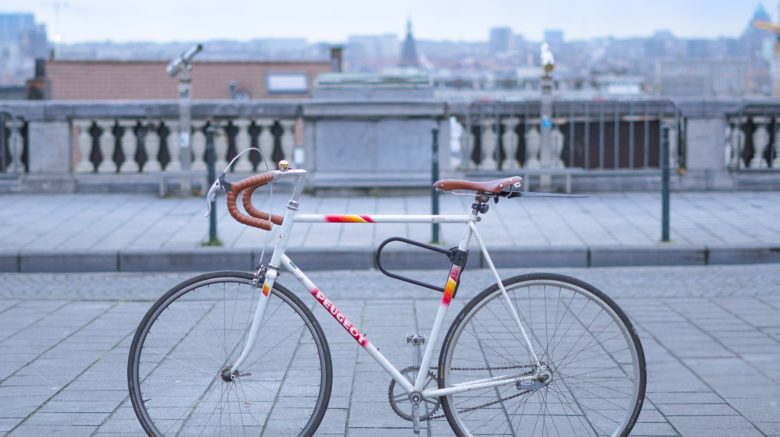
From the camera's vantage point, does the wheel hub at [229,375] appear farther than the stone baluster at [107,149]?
No

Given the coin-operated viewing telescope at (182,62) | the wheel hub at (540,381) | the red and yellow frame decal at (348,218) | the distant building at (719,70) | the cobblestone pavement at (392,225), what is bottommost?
the cobblestone pavement at (392,225)

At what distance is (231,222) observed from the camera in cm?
1214

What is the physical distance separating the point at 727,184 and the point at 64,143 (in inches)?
314

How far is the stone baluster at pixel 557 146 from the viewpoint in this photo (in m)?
14.9

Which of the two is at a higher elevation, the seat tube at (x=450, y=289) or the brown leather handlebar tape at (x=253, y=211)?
the brown leather handlebar tape at (x=253, y=211)

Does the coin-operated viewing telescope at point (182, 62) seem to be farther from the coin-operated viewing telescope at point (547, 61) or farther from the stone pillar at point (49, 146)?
the coin-operated viewing telescope at point (547, 61)

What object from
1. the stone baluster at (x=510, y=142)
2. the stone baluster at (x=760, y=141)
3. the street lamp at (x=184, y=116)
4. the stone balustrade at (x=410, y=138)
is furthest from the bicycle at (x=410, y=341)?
the stone baluster at (x=760, y=141)

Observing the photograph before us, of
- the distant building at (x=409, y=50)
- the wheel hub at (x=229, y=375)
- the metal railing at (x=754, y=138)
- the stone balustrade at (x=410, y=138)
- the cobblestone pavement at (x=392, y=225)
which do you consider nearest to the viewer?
the wheel hub at (x=229, y=375)

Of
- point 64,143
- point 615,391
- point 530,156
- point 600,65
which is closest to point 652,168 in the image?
point 530,156

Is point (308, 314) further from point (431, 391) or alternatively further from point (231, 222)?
point (231, 222)

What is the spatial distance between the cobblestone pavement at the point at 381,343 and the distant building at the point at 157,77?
60.7 m

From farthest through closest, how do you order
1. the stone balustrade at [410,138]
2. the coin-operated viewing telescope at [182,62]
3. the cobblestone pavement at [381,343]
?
1. the coin-operated viewing telescope at [182,62]
2. the stone balustrade at [410,138]
3. the cobblestone pavement at [381,343]

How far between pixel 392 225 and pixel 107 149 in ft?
15.4

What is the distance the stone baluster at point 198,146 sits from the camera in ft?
48.5
